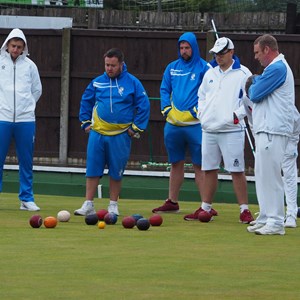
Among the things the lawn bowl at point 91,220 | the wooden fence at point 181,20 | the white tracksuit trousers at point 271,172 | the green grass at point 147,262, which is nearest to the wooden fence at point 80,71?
the wooden fence at point 181,20

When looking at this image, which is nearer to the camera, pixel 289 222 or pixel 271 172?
pixel 271 172

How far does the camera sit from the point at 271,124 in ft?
37.2

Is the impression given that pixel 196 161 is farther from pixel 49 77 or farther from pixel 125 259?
pixel 49 77

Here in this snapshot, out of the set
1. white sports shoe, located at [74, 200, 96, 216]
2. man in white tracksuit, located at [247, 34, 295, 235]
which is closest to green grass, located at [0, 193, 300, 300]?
man in white tracksuit, located at [247, 34, 295, 235]

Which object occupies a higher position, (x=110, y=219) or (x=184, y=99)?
(x=184, y=99)

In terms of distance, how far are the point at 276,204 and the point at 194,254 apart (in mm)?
1879

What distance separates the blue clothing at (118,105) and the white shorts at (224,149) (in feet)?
2.81

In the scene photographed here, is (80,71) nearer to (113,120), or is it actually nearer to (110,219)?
(113,120)

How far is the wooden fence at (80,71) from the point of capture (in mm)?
19625

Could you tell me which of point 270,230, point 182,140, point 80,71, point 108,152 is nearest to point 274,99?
point 270,230

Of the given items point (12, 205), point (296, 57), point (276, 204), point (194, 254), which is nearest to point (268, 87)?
point (276, 204)

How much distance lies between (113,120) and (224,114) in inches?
52.3

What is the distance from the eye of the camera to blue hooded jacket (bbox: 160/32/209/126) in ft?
45.6

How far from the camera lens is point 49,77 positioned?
20.2m
